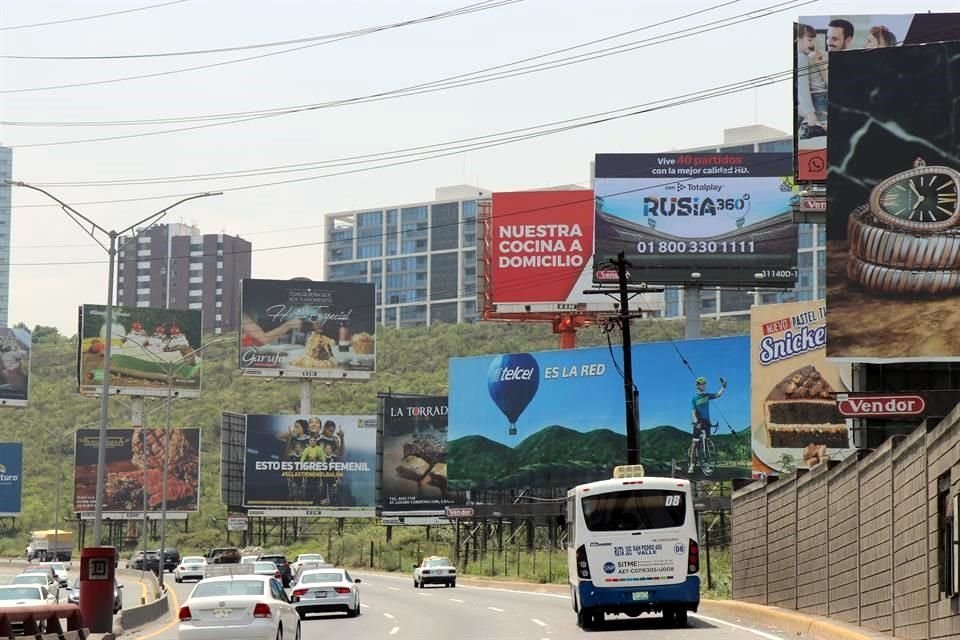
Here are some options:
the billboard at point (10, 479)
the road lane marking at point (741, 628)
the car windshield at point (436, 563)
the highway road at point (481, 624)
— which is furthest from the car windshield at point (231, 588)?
the billboard at point (10, 479)

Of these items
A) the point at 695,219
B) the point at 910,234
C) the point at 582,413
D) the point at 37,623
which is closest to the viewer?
the point at 37,623

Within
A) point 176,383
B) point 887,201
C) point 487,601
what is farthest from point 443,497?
point 887,201

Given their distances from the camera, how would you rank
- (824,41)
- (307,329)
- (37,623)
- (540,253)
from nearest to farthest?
(37,623), (824,41), (540,253), (307,329)

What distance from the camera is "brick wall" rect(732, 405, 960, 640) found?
67.3ft

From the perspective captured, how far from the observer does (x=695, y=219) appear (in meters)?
83.4

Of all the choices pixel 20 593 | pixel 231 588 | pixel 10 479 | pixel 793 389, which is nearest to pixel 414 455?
pixel 10 479

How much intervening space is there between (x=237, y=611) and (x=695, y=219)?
2374 inches

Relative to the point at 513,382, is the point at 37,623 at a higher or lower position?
lower

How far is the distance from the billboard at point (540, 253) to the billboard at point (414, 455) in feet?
67.6

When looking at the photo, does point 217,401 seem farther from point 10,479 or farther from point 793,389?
point 793,389

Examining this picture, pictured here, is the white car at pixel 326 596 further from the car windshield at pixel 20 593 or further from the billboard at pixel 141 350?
Result: the billboard at pixel 141 350

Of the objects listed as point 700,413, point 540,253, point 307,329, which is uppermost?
point 540,253

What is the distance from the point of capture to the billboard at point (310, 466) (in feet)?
385

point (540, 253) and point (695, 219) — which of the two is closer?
point (695, 219)
